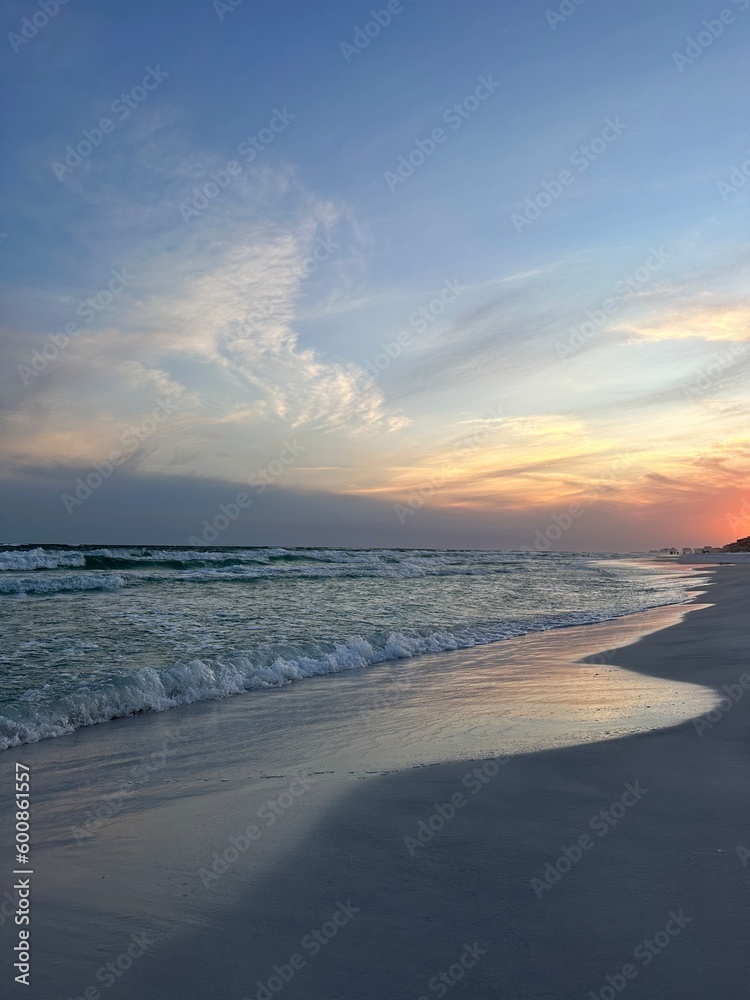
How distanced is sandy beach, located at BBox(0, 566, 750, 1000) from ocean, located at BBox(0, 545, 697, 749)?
1.06 metres

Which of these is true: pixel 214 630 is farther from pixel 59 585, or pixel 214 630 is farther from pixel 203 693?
pixel 59 585

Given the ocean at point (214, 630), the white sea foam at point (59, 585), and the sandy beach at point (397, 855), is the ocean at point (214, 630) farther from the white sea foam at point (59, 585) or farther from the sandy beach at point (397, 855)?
the sandy beach at point (397, 855)

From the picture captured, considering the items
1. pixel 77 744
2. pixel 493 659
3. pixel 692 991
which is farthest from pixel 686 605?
pixel 692 991

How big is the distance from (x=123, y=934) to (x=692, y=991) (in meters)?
2.42

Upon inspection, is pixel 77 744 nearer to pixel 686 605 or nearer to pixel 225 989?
pixel 225 989

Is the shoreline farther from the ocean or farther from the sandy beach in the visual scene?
the sandy beach

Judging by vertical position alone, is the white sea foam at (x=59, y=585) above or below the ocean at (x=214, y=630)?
above

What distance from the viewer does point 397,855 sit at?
3.82 meters

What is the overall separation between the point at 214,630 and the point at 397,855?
32.9 ft

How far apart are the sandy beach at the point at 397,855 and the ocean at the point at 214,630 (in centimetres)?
106

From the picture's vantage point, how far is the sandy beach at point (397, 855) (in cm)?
A: 277

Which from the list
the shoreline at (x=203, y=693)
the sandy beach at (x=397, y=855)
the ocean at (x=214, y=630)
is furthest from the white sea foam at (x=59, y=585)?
the sandy beach at (x=397, y=855)

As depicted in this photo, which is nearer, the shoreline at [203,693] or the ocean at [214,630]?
the shoreline at [203,693]

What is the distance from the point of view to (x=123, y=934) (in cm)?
311
